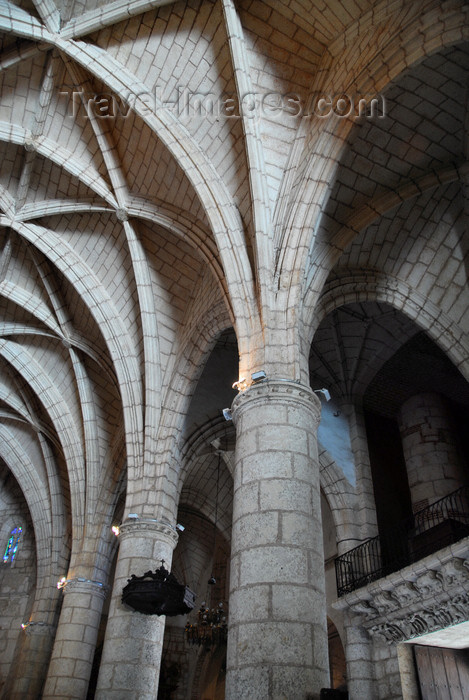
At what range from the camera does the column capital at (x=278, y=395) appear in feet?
20.7

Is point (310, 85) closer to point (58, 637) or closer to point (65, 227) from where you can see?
point (65, 227)

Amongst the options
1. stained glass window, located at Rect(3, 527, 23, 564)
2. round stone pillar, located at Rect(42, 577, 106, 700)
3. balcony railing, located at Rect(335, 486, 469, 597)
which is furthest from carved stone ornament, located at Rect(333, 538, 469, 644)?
stained glass window, located at Rect(3, 527, 23, 564)

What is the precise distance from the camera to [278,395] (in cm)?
632

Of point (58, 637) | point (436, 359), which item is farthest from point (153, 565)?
point (436, 359)

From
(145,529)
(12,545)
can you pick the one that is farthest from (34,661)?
(145,529)

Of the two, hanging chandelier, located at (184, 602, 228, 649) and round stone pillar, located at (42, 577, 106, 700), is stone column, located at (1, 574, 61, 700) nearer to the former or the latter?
round stone pillar, located at (42, 577, 106, 700)

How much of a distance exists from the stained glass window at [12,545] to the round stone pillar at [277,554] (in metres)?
15.1

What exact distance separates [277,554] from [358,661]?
5.68 m

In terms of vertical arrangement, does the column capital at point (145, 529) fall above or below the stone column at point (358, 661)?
above

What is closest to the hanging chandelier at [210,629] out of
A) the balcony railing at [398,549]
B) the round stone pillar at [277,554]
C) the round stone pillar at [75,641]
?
the round stone pillar at [75,641]

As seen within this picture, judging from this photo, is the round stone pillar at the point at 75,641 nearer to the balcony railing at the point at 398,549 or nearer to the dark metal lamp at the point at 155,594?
the dark metal lamp at the point at 155,594

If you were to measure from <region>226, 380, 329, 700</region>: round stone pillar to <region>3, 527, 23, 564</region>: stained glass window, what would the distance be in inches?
595

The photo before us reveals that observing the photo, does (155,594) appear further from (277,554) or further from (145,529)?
(277,554)

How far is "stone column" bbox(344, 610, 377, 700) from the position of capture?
9.21 metres
